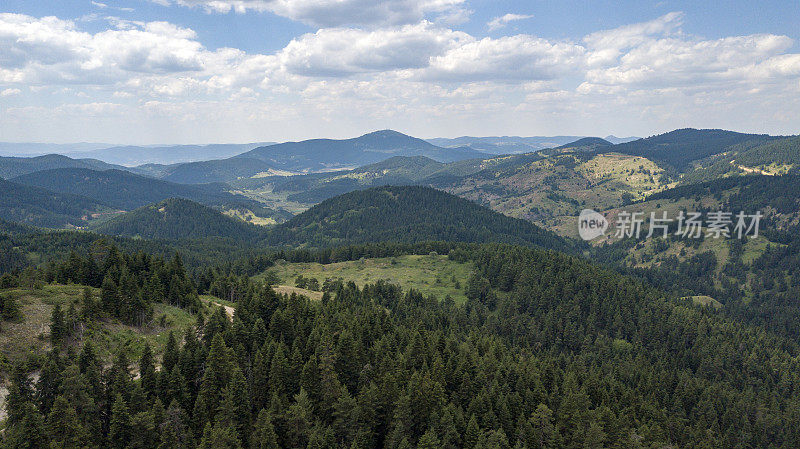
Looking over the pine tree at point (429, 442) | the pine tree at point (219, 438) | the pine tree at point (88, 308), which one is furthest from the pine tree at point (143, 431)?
the pine tree at point (429, 442)

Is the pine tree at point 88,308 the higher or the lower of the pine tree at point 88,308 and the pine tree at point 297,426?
the higher

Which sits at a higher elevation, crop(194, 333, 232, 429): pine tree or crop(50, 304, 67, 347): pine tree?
crop(50, 304, 67, 347): pine tree

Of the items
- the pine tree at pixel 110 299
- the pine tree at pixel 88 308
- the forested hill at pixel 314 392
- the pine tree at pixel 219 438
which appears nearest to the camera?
the pine tree at pixel 219 438

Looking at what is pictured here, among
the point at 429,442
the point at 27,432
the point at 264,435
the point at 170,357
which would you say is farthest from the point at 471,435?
the point at 27,432

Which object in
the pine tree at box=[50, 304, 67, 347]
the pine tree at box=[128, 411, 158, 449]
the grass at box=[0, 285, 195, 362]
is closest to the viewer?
the pine tree at box=[128, 411, 158, 449]

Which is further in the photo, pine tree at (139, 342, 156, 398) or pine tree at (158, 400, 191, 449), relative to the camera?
pine tree at (139, 342, 156, 398)

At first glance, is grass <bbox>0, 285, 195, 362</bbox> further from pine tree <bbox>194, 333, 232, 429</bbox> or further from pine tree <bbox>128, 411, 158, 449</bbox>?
pine tree <bbox>128, 411, 158, 449</bbox>

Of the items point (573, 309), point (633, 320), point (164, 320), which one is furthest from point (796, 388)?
point (164, 320)

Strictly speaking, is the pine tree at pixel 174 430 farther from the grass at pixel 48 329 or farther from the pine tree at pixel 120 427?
the grass at pixel 48 329

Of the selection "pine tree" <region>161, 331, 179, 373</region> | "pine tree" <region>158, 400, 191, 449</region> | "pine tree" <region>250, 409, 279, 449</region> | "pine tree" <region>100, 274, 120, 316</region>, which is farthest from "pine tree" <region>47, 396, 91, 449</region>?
"pine tree" <region>100, 274, 120, 316</region>
